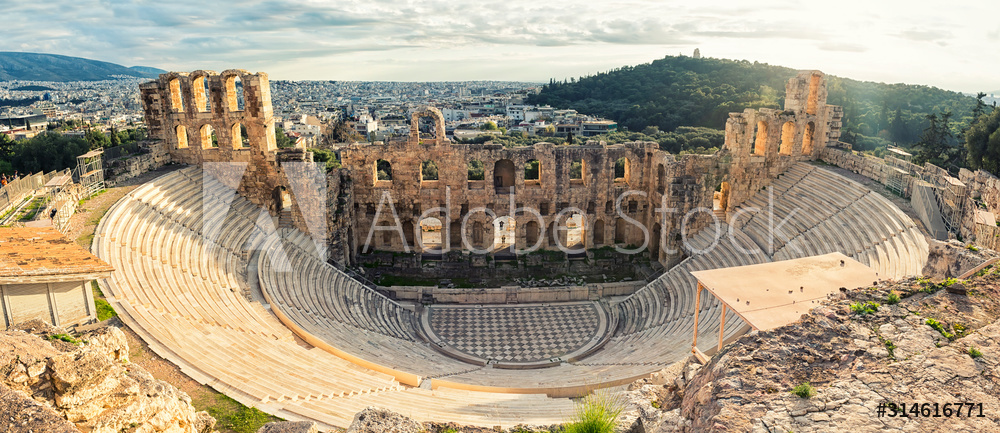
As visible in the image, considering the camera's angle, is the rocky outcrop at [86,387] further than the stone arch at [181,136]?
No

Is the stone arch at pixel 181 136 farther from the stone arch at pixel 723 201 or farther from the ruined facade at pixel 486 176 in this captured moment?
the stone arch at pixel 723 201

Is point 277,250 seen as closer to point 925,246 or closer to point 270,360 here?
point 270,360

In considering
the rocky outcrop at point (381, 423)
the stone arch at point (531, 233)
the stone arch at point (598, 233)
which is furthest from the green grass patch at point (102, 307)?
the stone arch at point (598, 233)

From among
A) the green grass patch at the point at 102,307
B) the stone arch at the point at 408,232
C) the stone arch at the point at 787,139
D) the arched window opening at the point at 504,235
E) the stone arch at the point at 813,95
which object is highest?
the stone arch at the point at 813,95

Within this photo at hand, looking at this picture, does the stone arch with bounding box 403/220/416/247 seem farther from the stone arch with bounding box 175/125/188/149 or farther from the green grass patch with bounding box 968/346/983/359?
the green grass patch with bounding box 968/346/983/359

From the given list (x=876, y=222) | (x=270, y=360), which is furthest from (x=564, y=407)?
(x=876, y=222)

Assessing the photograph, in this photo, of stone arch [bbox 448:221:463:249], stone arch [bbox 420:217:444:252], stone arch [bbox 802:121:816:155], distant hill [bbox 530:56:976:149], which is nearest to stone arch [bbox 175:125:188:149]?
stone arch [bbox 420:217:444:252]
